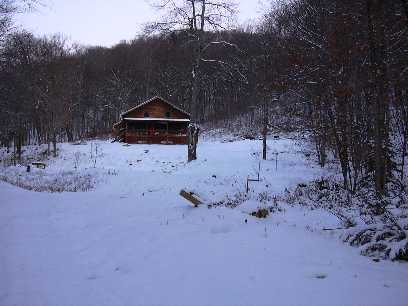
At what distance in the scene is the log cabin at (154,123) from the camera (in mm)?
35719

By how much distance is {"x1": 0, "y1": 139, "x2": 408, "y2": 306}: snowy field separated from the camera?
390 cm

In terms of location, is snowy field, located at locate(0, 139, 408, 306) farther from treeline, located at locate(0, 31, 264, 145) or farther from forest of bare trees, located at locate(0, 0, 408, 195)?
treeline, located at locate(0, 31, 264, 145)

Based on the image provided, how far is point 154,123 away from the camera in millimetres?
38406

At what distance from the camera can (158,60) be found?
5212 cm

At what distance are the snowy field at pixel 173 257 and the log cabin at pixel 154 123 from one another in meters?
24.7

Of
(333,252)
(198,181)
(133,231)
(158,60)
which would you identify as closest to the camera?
(333,252)

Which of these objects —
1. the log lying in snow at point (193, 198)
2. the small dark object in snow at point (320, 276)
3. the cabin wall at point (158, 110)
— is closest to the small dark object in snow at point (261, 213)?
the log lying in snow at point (193, 198)

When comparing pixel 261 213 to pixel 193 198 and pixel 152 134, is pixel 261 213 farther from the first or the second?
pixel 152 134

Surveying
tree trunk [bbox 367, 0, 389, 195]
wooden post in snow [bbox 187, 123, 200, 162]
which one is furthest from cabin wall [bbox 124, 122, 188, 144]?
tree trunk [bbox 367, 0, 389, 195]

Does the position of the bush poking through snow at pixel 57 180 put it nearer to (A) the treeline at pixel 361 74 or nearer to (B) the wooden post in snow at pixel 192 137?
(B) the wooden post in snow at pixel 192 137

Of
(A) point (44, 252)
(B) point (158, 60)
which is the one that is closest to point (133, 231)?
(A) point (44, 252)

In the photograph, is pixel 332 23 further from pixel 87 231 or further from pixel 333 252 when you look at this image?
pixel 87 231

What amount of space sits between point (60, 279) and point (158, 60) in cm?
5053

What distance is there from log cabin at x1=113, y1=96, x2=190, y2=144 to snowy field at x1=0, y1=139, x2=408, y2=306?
81.1ft
